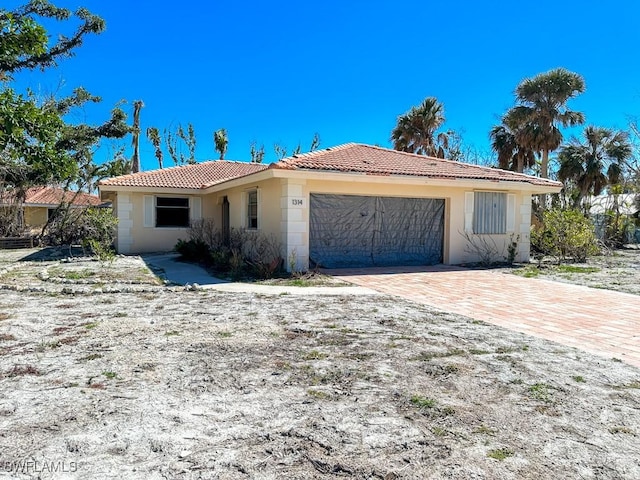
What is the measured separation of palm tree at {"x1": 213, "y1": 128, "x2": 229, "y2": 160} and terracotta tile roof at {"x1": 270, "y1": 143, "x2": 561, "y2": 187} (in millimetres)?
25141

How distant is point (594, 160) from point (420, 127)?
9.92 m

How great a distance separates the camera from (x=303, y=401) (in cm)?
366

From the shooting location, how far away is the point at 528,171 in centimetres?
2933

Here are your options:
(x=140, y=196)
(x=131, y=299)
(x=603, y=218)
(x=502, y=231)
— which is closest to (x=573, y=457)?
(x=131, y=299)

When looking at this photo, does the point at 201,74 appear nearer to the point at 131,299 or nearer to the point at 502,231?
the point at 502,231

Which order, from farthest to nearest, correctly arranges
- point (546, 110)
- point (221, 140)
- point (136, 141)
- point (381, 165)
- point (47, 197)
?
1. point (221, 140)
2. point (136, 141)
3. point (47, 197)
4. point (546, 110)
5. point (381, 165)

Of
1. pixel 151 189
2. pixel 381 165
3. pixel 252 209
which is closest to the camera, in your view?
pixel 381 165

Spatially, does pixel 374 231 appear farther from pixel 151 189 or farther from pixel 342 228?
pixel 151 189

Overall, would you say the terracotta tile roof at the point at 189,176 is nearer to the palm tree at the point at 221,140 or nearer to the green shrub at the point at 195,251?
the green shrub at the point at 195,251

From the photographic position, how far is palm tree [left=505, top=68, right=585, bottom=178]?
23.8 metres

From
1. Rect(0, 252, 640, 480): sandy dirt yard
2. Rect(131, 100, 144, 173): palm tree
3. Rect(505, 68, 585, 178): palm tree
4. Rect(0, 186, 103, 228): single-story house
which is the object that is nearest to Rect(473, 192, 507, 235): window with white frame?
Rect(0, 252, 640, 480): sandy dirt yard

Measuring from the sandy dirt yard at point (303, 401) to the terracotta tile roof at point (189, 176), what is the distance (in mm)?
11323

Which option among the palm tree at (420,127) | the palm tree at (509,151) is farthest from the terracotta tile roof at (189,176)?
the palm tree at (509,151)

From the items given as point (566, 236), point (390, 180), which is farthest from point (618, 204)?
point (390, 180)
